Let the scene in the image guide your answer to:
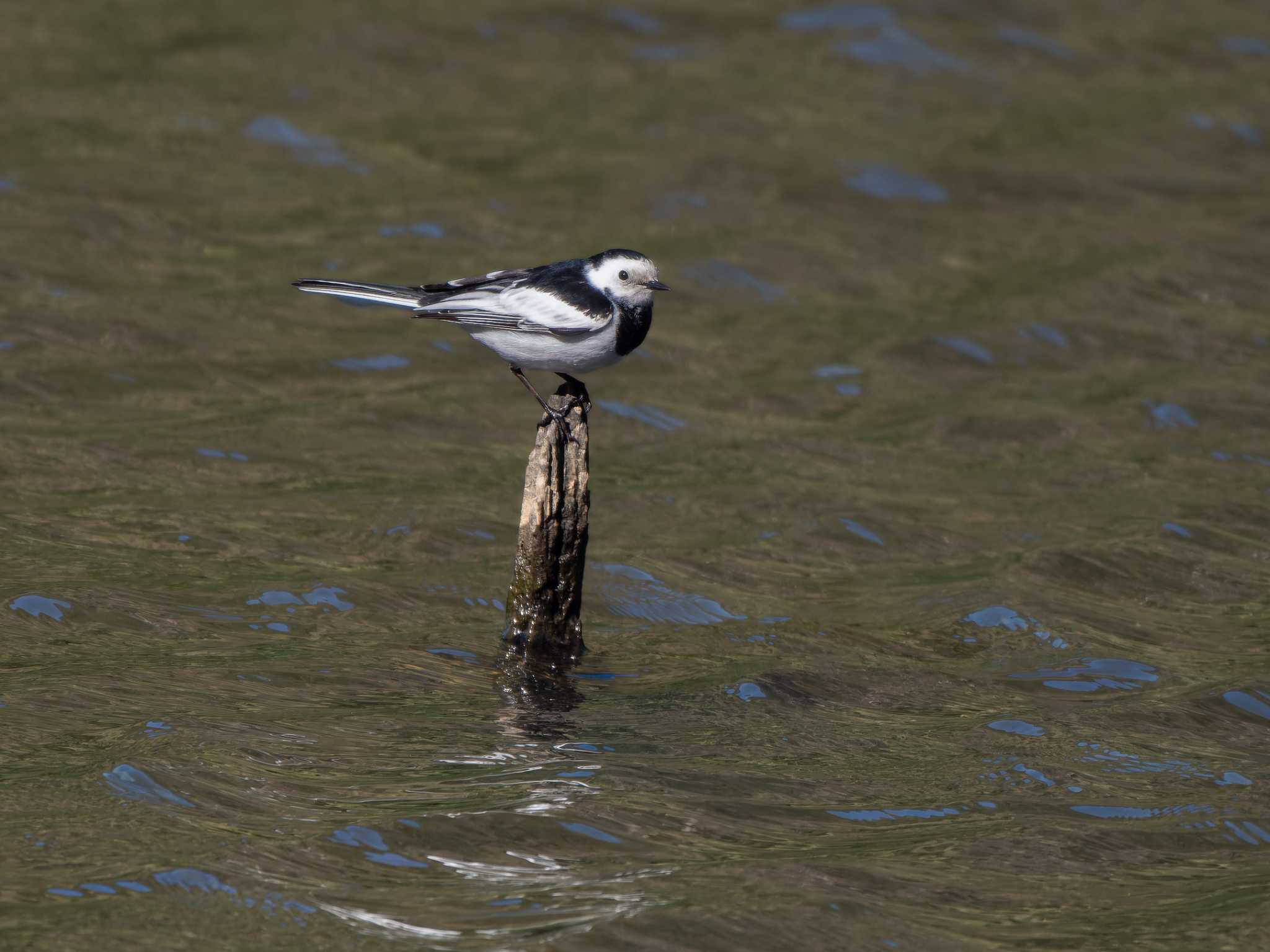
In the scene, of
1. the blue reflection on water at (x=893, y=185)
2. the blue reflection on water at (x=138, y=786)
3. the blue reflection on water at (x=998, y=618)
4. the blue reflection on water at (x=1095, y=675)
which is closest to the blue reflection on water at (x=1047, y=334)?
the blue reflection on water at (x=893, y=185)

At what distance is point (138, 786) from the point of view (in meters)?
8.04

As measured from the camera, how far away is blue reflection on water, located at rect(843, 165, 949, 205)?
796 inches

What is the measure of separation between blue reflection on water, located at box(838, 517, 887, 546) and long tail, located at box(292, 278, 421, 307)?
14.3 feet

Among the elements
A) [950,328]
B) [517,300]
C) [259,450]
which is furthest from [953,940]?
[950,328]

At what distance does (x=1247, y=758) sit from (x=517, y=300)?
183 inches

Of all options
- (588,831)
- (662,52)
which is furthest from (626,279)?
(662,52)

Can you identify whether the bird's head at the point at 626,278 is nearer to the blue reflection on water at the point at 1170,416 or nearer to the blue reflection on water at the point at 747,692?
the blue reflection on water at the point at 747,692

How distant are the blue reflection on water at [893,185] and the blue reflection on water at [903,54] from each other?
10.0 ft

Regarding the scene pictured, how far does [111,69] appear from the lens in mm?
20812

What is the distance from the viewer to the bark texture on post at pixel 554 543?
989 cm

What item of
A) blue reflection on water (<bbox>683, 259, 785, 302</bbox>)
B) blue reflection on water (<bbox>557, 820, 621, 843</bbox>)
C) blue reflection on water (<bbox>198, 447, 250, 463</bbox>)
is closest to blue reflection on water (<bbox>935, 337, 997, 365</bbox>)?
blue reflection on water (<bbox>683, 259, 785, 302</bbox>)

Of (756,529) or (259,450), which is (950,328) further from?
(259,450)

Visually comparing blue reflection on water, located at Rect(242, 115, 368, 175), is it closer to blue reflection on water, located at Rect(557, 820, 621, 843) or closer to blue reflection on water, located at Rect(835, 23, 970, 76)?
blue reflection on water, located at Rect(835, 23, 970, 76)

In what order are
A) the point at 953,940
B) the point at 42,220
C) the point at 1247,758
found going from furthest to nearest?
the point at 42,220 < the point at 1247,758 < the point at 953,940
